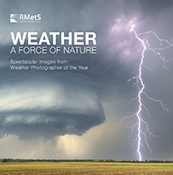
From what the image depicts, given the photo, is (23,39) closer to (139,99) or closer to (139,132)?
(139,99)

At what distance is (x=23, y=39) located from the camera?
40531 mm

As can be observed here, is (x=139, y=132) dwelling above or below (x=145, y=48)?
below

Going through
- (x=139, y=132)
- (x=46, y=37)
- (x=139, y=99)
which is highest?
(x=46, y=37)

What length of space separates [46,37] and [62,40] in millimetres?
3145

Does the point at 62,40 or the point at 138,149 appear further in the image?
the point at 138,149

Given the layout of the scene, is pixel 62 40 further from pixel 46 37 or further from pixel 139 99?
pixel 139 99

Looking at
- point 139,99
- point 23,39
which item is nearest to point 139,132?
point 139,99

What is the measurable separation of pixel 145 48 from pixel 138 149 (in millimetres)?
21088

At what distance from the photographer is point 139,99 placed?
156 ft

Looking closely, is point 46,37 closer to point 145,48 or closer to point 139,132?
point 145,48

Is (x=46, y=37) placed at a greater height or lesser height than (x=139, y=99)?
greater

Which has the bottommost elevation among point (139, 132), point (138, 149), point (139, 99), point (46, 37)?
point (138, 149)

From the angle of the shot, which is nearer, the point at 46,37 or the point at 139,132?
the point at 46,37

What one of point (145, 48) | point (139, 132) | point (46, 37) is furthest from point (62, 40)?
point (139, 132)
